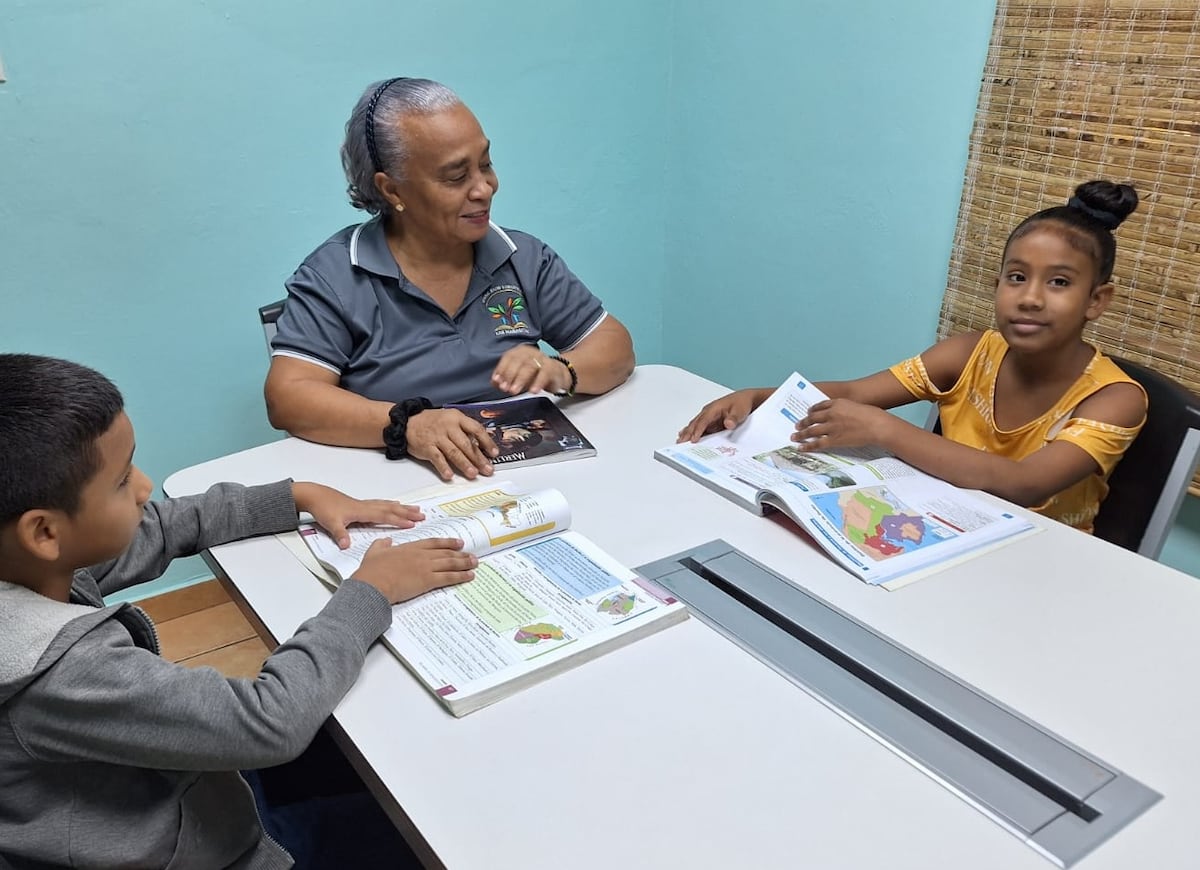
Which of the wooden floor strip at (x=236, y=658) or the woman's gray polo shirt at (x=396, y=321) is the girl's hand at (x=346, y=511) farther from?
the wooden floor strip at (x=236, y=658)

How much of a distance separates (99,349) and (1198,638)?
2.16m

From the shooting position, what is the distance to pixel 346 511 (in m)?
1.18

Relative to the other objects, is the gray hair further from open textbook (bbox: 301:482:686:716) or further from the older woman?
open textbook (bbox: 301:482:686:716)

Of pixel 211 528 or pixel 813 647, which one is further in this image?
pixel 211 528

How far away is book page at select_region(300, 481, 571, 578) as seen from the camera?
3.65ft

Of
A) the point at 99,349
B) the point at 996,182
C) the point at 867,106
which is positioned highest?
the point at 867,106

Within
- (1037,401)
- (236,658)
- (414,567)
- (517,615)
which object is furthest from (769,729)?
(236,658)

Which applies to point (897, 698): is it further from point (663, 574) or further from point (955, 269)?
point (955, 269)

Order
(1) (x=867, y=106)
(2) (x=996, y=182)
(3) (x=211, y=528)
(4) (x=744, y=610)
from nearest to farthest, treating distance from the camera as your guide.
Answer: (4) (x=744, y=610), (3) (x=211, y=528), (2) (x=996, y=182), (1) (x=867, y=106)

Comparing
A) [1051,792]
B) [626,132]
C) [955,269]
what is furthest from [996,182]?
[1051,792]

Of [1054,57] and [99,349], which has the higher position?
[1054,57]

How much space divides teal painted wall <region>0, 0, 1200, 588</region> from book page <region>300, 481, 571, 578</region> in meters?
1.22

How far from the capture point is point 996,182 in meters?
1.96

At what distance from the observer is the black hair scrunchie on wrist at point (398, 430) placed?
56.2 inches
